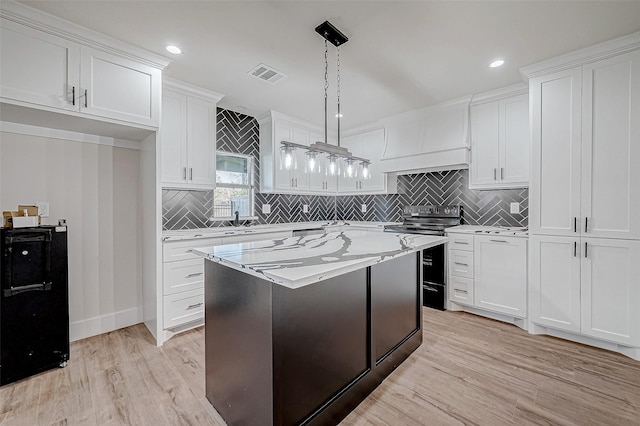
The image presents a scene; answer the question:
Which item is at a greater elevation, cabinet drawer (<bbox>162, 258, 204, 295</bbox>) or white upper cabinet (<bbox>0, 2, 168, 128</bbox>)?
white upper cabinet (<bbox>0, 2, 168, 128</bbox>)

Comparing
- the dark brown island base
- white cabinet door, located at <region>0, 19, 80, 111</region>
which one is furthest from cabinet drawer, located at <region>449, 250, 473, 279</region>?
white cabinet door, located at <region>0, 19, 80, 111</region>

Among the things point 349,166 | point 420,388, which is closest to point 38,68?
point 349,166

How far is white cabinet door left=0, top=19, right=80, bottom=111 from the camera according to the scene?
186 centimetres

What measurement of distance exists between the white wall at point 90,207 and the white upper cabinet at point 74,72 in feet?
1.20

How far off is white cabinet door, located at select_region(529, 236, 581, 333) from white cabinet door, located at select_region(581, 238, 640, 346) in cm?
6

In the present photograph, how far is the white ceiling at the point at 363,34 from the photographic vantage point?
1.89 metres

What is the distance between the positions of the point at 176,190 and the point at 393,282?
2.71m

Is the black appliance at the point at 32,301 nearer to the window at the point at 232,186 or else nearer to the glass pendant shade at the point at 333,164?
the window at the point at 232,186

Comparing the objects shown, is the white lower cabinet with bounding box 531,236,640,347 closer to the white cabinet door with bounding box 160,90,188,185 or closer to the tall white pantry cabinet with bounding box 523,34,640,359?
the tall white pantry cabinet with bounding box 523,34,640,359

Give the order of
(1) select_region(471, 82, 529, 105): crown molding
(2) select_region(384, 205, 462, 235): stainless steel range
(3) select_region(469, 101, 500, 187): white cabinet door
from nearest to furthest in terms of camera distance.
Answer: (1) select_region(471, 82, 529, 105): crown molding
(3) select_region(469, 101, 500, 187): white cabinet door
(2) select_region(384, 205, 462, 235): stainless steel range

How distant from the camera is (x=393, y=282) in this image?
83.5 inches

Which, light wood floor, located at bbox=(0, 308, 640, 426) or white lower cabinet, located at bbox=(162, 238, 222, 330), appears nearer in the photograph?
light wood floor, located at bbox=(0, 308, 640, 426)

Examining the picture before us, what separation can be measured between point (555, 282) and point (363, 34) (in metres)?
2.85

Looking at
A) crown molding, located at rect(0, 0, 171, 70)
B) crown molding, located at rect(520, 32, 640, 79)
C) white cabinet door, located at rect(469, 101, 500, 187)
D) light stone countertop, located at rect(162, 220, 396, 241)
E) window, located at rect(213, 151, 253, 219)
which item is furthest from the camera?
window, located at rect(213, 151, 253, 219)
